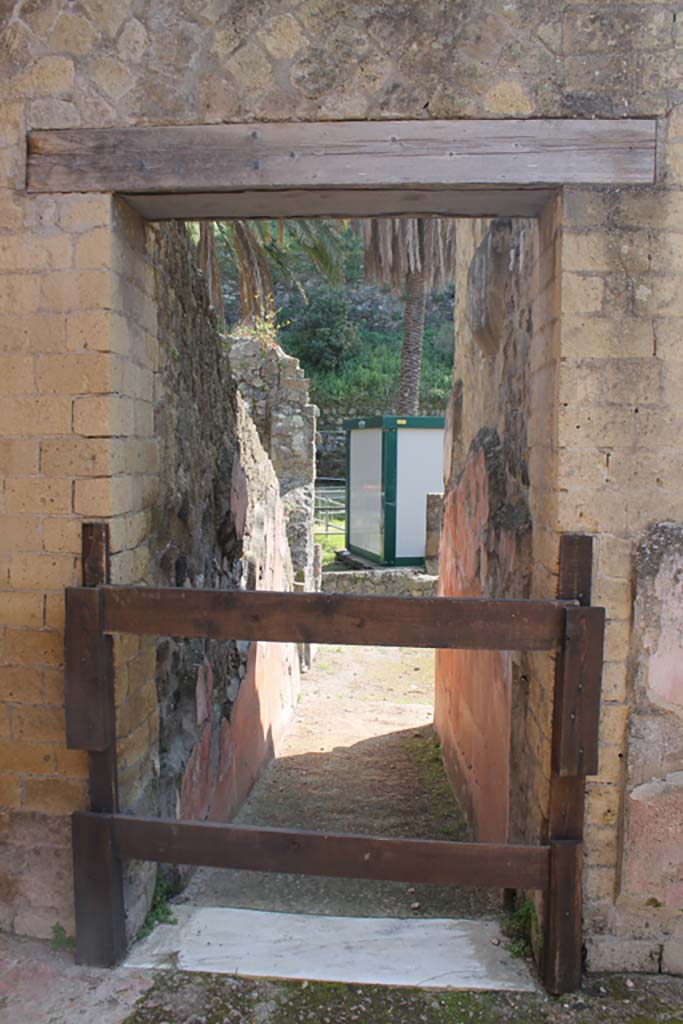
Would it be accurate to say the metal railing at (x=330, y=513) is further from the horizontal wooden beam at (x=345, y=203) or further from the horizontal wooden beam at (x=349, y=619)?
the horizontal wooden beam at (x=349, y=619)

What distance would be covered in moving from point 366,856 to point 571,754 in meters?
0.74

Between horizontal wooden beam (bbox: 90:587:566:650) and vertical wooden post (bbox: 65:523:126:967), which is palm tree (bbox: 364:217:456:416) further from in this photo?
vertical wooden post (bbox: 65:523:126:967)

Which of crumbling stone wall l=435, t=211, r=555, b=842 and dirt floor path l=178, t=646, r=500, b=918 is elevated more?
crumbling stone wall l=435, t=211, r=555, b=842

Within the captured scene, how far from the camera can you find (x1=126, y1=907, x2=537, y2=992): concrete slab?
2.68 meters

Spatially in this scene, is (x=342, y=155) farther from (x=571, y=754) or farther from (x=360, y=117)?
(x=571, y=754)

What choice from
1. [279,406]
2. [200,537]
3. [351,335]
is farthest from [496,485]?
[351,335]

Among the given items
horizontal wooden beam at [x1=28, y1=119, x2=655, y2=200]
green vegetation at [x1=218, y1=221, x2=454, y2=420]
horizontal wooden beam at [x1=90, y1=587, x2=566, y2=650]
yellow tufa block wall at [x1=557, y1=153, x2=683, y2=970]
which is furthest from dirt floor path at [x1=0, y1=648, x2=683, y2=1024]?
green vegetation at [x1=218, y1=221, x2=454, y2=420]

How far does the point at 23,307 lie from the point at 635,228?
210cm

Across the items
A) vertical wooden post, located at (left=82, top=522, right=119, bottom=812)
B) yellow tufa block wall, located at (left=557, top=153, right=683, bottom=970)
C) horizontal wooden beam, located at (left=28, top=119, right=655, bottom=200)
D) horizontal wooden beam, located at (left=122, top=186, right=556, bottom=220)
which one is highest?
horizontal wooden beam, located at (left=28, top=119, right=655, bottom=200)

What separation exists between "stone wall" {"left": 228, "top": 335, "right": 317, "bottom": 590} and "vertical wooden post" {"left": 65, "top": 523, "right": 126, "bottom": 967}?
7164 millimetres

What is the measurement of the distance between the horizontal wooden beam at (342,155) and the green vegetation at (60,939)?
8.56 ft

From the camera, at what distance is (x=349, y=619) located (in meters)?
2.56

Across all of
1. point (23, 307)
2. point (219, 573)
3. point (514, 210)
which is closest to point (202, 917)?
point (219, 573)

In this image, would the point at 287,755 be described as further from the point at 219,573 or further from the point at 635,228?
the point at 635,228
